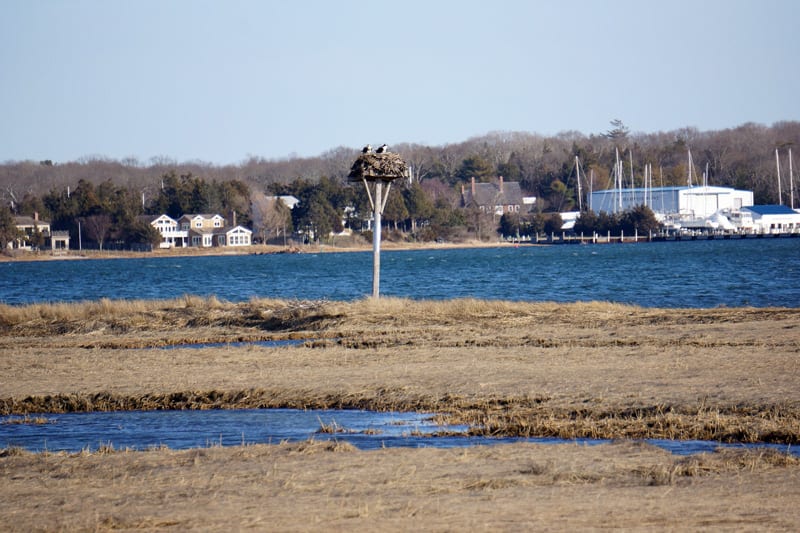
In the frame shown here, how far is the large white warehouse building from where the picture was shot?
160750 mm

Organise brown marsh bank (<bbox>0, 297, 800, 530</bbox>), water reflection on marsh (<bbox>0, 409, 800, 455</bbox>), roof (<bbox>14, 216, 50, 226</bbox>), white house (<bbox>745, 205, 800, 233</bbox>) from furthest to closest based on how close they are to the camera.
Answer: white house (<bbox>745, 205, 800, 233</bbox>), roof (<bbox>14, 216, 50, 226</bbox>), water reflection on marsh (<bbox>0, 409, 800, 455</bbox>), brown marsh bank (<bbox>0, 297, 800, 530</bbox>)

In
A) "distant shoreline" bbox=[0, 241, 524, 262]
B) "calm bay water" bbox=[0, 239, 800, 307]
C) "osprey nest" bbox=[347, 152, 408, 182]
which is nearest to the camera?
"osprey nest" bbox=[347, 152, 408, 182]

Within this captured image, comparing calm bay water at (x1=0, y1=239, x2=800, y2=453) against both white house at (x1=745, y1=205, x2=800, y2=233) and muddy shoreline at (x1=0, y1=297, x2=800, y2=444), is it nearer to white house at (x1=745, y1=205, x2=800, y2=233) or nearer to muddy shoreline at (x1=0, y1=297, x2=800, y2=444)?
muddy shoreline at (x1=0, y1=297, x2=800, y2=444)

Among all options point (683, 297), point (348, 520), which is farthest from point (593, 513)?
point (683, 297)

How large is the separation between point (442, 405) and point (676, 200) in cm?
15130

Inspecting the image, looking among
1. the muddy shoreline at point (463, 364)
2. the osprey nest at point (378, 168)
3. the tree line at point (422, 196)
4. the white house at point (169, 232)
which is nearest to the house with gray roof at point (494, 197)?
the tree line at point (422, 196)

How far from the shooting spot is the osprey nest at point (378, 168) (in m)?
34.7

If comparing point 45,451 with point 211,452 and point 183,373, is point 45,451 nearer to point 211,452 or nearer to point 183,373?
point 211,452

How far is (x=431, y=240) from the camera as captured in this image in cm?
15675

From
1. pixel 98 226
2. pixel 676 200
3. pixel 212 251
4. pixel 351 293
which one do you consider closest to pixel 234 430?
pixel 351 293

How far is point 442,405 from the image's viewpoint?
16.4m

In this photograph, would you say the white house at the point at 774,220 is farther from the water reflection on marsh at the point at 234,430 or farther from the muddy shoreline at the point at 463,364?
the water reflection on marsh at the point at 234,430

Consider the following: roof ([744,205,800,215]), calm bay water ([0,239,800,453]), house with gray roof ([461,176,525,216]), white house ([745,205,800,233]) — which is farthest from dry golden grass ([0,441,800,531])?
house with gray roof ([461,176,525,216])

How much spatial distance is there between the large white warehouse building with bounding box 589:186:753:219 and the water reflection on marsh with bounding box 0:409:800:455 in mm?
148184
